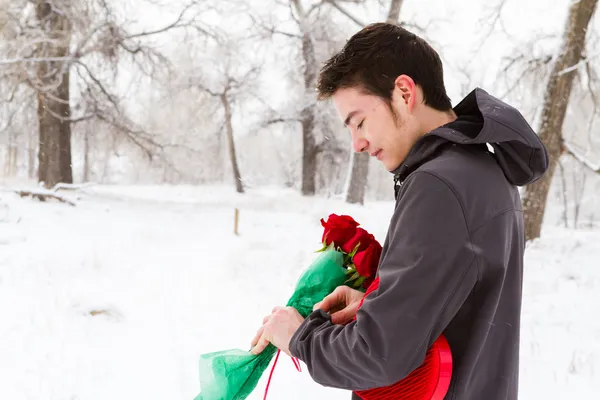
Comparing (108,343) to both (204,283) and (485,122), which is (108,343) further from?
(485,122)

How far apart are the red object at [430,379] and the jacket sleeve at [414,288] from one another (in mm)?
59

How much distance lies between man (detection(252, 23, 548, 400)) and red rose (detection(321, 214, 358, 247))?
0.21 metres

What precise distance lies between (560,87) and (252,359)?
8498 millimetres

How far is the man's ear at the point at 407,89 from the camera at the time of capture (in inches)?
47.9

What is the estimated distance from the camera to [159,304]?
5277 millimetres

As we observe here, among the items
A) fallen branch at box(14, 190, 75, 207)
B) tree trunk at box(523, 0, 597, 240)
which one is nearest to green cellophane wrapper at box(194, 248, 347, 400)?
tree trunk at box(523, 0, 597, 240)

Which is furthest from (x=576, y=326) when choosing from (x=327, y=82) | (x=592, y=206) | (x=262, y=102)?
(x=592, y=206)

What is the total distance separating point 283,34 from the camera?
59.8ft

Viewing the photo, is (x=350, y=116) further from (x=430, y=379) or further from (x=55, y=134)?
(x=55, y=134)

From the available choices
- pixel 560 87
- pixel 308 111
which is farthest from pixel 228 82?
pixel 560 87

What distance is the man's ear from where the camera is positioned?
47.9 inches

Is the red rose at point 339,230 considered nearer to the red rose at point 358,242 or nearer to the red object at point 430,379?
the red rose at point 358,242

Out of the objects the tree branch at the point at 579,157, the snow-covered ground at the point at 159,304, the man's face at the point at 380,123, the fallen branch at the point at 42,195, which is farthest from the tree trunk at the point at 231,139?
the man's face at the point at 380,123

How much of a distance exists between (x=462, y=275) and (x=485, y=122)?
0.38m
